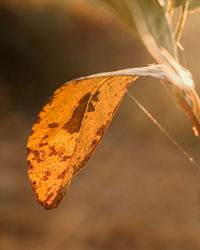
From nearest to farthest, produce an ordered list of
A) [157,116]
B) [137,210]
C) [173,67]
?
[173,67] < [137,210] < [157,116]

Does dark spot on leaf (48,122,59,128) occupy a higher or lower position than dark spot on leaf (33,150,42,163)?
higher

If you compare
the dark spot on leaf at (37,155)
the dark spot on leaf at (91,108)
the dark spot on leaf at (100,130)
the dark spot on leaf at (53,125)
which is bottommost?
the dark spot on leaf at (100,130)

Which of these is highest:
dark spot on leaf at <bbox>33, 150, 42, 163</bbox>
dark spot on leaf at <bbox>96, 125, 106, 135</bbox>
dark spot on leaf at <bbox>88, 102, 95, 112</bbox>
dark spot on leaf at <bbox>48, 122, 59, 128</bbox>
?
dark spot on leaf at <bbox>48, 122, 59, 128</bbox>

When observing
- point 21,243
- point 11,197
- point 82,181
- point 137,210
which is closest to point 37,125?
point 21,243

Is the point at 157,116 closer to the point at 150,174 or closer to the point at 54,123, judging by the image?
the point at 150,174

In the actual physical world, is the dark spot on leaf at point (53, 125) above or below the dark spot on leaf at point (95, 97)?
above

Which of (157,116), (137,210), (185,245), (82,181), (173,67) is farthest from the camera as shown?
(157,116)
